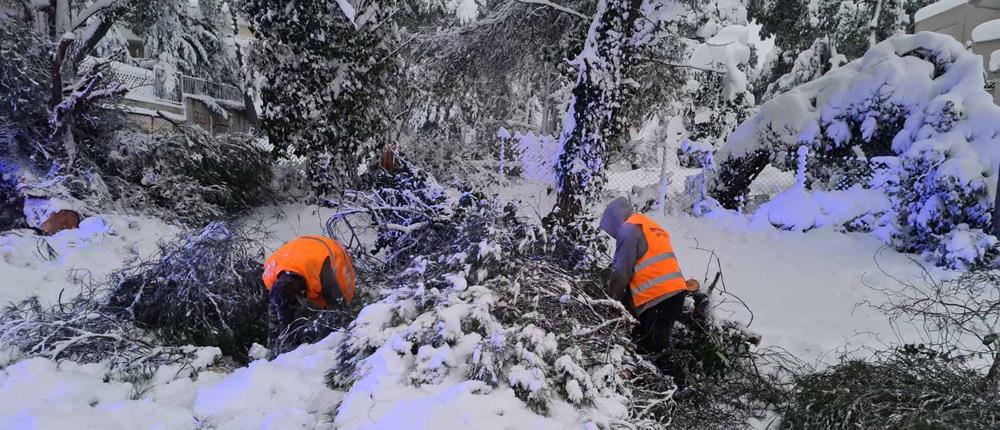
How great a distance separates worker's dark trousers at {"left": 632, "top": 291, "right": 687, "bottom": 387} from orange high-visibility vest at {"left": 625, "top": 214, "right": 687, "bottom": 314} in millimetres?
119

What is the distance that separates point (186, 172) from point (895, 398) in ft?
27.0

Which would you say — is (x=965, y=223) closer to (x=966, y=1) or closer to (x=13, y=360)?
(x=13, y=360)

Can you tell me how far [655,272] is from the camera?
3.70 m

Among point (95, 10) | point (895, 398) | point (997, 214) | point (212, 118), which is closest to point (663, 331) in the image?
point (895, 398)

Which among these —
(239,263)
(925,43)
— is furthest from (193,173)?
(925,43)

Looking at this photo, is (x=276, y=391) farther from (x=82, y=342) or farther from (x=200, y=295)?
(x=200, y=295)

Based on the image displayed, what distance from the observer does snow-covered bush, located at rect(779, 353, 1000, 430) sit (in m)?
2.64

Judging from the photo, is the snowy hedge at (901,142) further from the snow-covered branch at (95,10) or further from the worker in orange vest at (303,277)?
the snow-covered branch at (95,10)

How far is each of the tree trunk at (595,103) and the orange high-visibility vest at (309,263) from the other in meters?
3.19

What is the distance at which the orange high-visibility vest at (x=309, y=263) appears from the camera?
389 cm

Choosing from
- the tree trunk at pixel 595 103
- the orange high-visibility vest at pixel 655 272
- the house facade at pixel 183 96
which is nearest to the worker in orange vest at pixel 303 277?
the orange high-visibility vest at pixel 655 272

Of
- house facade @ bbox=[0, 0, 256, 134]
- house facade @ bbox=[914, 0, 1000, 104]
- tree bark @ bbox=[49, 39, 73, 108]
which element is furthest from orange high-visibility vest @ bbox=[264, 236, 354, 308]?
house facade @ bbox=[914, 0, 1000, 104]

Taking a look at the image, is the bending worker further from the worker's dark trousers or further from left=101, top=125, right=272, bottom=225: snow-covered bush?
left=101, top=125, right=272, bottom=225: snow-covered bush

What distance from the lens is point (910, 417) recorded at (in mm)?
2691
